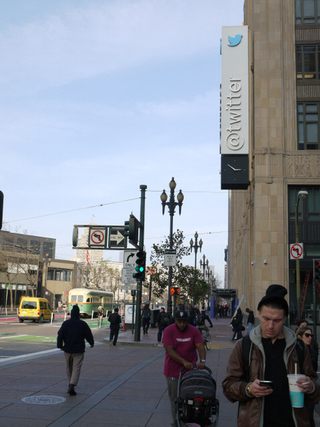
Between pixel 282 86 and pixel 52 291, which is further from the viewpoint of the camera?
pixel 52 291

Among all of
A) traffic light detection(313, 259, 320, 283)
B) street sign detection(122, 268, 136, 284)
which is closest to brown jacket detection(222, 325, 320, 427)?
traffic light detection(313, 259, 320, 283)

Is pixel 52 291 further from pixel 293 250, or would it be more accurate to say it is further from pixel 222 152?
pixel 293 250

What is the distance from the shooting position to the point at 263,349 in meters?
3.78

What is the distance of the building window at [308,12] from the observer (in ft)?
111

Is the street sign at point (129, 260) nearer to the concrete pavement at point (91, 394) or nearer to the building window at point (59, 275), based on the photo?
the concrete pavement at point (91, 394)

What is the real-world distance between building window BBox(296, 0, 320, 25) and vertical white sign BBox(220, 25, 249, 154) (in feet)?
13.2

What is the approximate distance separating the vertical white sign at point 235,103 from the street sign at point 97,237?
37.8ft

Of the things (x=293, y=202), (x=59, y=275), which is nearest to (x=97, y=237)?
(x=293, y=202)

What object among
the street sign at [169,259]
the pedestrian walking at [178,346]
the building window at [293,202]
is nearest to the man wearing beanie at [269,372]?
the pedestrian walking at [178,346]

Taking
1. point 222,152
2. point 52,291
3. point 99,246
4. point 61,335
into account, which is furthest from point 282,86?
point 52,291

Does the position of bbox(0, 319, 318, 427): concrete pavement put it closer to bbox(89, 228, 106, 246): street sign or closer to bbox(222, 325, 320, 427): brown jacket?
bbox(222, 325, 320, 427): brown jacket

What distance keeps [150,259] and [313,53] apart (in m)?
23.5

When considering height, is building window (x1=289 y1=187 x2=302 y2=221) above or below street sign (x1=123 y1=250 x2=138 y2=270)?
above

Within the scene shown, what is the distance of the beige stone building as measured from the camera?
31.5 meters
